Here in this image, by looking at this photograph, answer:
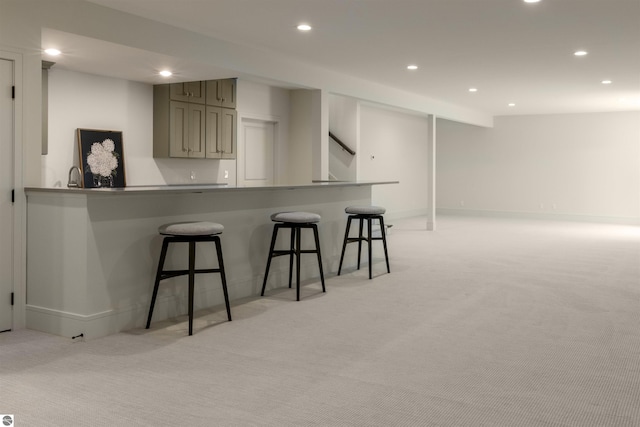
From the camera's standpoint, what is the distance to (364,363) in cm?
328

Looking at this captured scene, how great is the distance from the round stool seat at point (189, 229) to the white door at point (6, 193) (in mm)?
999

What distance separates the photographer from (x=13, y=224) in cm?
393

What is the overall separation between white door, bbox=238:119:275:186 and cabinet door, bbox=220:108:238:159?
1.65 ft

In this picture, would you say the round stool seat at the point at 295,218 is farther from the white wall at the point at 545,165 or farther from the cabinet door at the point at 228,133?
the white wall at the point at 545,165

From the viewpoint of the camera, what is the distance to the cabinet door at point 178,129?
6715 millimetres

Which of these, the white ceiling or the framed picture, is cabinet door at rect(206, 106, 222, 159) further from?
the framed picture

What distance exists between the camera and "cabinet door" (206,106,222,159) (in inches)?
284

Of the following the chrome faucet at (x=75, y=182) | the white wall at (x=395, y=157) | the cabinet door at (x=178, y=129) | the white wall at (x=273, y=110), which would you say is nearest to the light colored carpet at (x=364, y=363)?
the chrome faucet at (x=75, y=182)

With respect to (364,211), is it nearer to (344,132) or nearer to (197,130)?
(197,130)

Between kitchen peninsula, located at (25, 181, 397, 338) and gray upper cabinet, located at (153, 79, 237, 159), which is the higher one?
gray upper cabinet, located at (153, 79, 237, 159)

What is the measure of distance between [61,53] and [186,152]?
210cm

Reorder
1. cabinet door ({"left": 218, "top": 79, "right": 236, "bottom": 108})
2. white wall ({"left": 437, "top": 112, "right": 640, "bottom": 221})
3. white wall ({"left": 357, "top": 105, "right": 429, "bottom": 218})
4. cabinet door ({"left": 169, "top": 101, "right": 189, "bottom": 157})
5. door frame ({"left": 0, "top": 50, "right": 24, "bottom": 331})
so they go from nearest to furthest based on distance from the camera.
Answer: door frame ({"left": 0, "top": 50, "right": 24, "bottom": 331}), cabinet door ({"left": 169, "top": 101, "right": 189, "bottom": 157}), cabinet door ({"left": 218, "top": 79, "right": 236, "bottom": 108}), white wall ({"left": 357, "top": 105, "right": 429, "bottom": 218}), white wall ({"left": 437, "top": 112, "right": 640, "bottom": 221})

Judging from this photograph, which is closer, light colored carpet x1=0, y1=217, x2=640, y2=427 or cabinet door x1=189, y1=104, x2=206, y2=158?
light colored carpet x1=0, y1=217, x2=640, y2=427

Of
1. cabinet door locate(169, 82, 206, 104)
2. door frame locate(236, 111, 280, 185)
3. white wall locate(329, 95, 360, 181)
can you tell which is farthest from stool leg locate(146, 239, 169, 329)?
white wall locate(329, 95, 360, 181)
